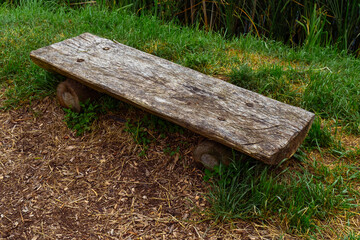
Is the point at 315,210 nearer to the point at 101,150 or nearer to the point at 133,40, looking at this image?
the point at 101,150

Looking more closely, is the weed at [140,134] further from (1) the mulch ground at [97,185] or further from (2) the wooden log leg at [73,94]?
(2) the wooden log leg at [73,94]

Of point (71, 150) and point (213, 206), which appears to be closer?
point (213, 206)

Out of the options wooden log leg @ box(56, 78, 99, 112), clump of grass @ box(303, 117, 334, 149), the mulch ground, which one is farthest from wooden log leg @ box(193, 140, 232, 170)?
wooden log leg @ box(56, 78, 99, 112)

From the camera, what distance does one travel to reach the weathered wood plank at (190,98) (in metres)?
2.44

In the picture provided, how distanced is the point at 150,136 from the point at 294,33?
109 inches

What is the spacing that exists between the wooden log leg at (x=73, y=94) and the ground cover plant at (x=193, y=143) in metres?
0.09

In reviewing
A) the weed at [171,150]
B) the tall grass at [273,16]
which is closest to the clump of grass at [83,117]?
the weed at [171,150]

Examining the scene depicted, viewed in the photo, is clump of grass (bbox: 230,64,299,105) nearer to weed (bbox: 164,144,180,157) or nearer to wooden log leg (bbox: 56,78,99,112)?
weed (bbox: 164,144,180,157)

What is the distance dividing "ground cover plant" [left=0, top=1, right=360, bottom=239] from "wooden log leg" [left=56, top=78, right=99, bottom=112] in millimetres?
90

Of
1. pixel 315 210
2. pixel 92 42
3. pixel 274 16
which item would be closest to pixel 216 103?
pixel 315 210

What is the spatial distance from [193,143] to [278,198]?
31.7 inches

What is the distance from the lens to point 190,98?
279 cm

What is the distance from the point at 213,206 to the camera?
2.54 meters

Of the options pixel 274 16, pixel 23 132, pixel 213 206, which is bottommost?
pixel 23 132
